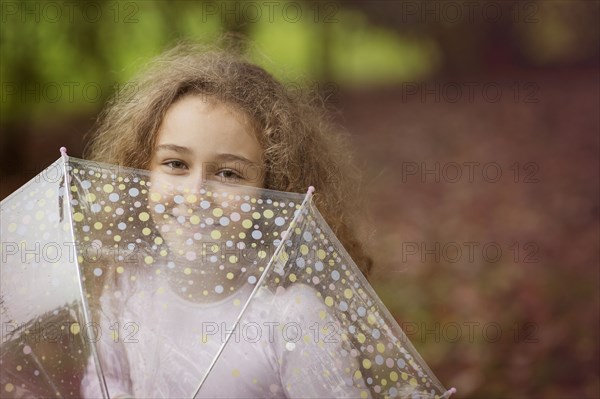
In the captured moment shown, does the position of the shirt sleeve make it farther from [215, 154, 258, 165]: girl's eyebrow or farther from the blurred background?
the blurred background

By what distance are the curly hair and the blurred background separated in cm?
41

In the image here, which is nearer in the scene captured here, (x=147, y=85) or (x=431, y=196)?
(x=147, y=85)

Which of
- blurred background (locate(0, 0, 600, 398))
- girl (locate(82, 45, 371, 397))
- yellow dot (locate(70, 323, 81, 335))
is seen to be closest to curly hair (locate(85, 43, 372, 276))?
girl (locate(82, 45, 371, 397))

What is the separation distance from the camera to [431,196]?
8.26 m

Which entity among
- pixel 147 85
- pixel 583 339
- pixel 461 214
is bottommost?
pixel 583 339

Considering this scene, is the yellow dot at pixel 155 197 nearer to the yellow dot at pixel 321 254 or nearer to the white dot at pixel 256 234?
the white dot at pixel 256 234

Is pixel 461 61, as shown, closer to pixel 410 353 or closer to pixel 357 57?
pixel 357 57

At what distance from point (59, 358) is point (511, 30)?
11.4 meters

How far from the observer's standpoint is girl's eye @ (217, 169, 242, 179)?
2078 millimetres

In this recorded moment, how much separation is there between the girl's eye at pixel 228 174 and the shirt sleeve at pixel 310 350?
0.50 metres

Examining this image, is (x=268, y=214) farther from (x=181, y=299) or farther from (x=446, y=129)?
(x=446, y=129)

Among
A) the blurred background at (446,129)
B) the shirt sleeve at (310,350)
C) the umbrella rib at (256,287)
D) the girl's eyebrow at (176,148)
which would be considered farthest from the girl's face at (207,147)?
the blurred background at (446,129)

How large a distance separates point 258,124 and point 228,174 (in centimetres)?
25

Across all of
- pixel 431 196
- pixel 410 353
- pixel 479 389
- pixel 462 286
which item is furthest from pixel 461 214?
pixel 410 353
